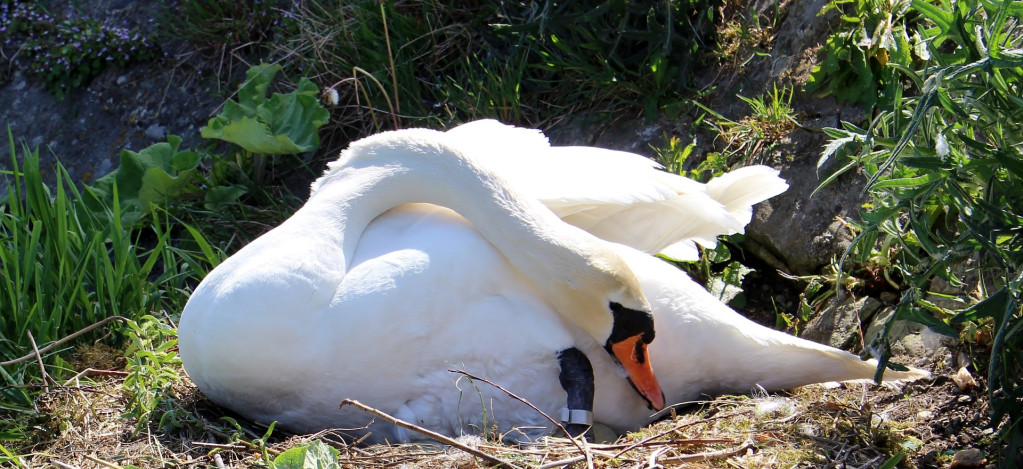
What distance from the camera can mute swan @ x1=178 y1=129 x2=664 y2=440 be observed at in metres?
3.14

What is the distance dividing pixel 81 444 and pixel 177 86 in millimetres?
3437

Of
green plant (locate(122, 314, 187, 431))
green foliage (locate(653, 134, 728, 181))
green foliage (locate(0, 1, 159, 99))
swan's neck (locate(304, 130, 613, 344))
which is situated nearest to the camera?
swan's neck (locate(304, 130, 613, 344))

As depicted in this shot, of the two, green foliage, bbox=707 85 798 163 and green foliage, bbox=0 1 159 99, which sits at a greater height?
green foliage, bbox=707 85 798 163

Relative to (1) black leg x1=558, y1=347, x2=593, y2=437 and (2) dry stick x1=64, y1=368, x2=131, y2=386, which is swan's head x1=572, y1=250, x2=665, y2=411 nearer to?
(1) black leg x1=558, y1=347, x2=593, y2=437

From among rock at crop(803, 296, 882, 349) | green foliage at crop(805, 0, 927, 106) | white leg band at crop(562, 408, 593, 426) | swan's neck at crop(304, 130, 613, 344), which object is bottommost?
white leg band at crop(562, 408, 593, 426)

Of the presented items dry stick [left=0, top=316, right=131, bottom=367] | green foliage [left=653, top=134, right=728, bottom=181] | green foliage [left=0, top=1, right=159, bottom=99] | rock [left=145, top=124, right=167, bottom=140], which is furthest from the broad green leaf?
green foliage [left=0, top=1, right=159, bottom=99]

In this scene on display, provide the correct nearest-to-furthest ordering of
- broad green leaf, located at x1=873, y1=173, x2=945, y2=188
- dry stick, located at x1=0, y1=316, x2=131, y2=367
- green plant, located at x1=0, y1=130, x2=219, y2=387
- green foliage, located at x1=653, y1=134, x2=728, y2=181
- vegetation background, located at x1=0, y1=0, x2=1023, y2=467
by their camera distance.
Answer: broad green leaf, located at x1=873, y1=173, x2=945, y2=188 → vegetation background, located at x1=0, y1=0, x2=1023, y2=467 → dry stick, located at x1=0, y1=316, x2=131, y2=367 → green plant, located at x1=0, y1=130, x2=219, y2=387 → green foliage, located at x1=653, y1=134, x2=728, y2=181

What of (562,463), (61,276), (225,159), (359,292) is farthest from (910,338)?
(225,159)

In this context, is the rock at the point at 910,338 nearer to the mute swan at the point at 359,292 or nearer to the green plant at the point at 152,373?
the mute swan at the point at 359,292

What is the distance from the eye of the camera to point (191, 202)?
5422 mm

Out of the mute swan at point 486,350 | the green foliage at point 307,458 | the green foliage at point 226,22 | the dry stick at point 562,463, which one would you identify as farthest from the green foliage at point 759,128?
the green foliage at point 226,22

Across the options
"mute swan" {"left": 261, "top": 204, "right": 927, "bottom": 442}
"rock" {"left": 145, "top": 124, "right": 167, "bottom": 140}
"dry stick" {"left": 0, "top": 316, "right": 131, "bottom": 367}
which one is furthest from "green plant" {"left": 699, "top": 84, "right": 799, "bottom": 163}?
"rock" {"left": 145, "top": 124, "right": 167, "bottom": 140}

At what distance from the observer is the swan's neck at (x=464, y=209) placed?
335cm

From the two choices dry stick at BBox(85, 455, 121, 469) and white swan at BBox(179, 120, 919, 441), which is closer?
dry stick at BBox(85, 455, 121, 469)
